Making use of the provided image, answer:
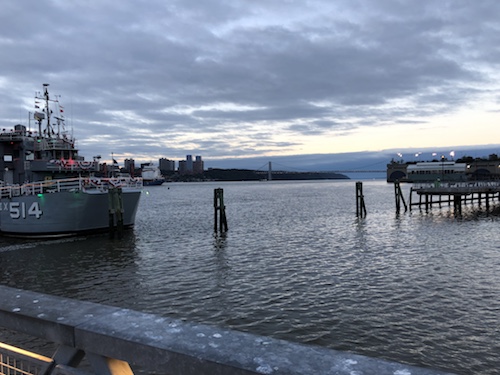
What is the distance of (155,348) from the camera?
219cm

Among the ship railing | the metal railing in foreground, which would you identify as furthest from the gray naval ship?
the metal railing in foreground

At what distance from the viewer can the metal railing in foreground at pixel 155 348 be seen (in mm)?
1982

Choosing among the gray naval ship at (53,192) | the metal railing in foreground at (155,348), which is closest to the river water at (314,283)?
the gray naval ship at (53,192)

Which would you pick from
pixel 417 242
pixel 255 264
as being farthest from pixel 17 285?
pixel 417 242

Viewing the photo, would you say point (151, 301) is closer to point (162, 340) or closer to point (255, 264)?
point (255, 264)

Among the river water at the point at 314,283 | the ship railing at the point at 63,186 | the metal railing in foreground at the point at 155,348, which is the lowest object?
the river water at the point at 314,283

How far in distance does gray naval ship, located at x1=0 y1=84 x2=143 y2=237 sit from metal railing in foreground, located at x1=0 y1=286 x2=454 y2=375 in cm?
2711

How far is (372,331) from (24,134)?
37.6 metres

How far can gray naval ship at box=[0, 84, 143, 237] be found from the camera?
2827 cm

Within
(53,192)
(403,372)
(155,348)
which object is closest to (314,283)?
(155,348)

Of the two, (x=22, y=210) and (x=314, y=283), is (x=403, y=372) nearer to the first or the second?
(x=314, y=283)

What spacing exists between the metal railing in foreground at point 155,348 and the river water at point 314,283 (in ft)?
28.5

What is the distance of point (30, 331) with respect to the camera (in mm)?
2744

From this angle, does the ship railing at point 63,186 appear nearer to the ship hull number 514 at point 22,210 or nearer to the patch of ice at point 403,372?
the ship hull number 514 at point 22,210
